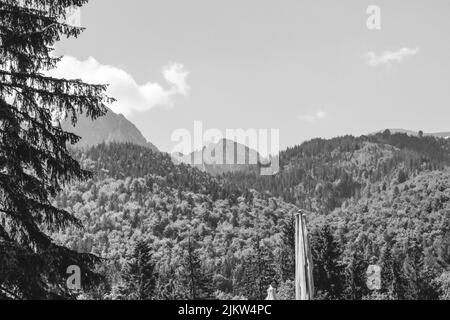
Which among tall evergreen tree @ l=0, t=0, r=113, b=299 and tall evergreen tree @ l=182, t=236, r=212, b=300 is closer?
tall evergreen tree @ l=0, t=0, r=113, b=299

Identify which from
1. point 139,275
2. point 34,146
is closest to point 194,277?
point 139,275

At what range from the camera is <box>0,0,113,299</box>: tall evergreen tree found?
891 cm

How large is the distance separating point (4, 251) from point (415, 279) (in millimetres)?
71414

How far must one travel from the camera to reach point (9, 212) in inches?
356

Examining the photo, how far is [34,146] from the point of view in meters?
9.73

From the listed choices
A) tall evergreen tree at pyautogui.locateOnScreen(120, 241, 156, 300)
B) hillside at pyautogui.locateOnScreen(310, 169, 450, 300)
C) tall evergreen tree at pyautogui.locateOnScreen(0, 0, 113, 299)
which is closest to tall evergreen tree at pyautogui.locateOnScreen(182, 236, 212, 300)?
tall evergreen tree at pyautogui.locateOnScreen(120, 241, 156, 300)

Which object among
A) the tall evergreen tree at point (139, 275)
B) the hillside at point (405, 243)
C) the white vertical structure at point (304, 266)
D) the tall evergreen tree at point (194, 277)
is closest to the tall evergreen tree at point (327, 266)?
the hillside at point (405, 243)

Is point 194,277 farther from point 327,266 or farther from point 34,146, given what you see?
point 34,146

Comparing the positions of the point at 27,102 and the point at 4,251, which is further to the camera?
the point at 27,102

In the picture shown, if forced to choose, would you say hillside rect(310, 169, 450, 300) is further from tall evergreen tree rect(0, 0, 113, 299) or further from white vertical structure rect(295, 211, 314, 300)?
tall evergreen tree rect(0, 0, 113, 299)

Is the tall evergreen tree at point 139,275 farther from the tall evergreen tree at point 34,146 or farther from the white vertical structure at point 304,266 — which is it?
the white vertical structure at point 304,266
